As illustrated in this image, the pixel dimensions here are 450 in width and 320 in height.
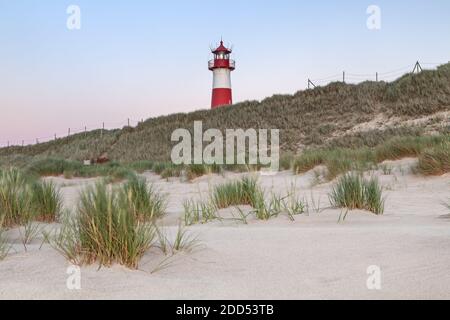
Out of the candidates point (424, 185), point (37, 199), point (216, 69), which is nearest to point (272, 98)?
point (216, 69)

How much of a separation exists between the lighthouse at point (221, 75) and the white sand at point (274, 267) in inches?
1309

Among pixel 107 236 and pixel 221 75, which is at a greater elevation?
pixel 221 75

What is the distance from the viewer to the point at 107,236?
8.23 ft

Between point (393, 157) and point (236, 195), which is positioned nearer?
point (236, 195)

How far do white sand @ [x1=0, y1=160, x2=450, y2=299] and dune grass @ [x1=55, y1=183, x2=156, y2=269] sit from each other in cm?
7

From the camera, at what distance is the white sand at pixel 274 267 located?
2100 millimetres

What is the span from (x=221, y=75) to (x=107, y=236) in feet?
114

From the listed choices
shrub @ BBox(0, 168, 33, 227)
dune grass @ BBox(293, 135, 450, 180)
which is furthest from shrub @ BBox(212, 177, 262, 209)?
dune grass @ BBox(293, 135, 450, 180)
